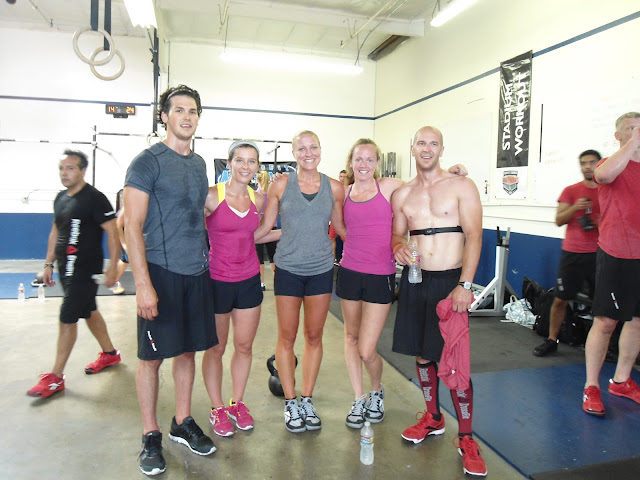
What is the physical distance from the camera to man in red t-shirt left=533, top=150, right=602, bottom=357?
3680mm

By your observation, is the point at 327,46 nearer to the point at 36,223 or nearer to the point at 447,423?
the point at 36,223

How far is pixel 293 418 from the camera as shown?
257cm

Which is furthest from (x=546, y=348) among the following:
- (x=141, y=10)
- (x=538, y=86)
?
(x=141, y=10)

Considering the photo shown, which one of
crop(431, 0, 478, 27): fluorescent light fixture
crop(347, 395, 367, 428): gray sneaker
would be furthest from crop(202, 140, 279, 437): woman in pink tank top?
crop(431, 0, 478, 27): fluorescent light fixture

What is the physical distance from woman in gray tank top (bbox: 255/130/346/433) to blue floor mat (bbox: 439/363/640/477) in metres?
1.04

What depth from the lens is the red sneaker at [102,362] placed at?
3393mm

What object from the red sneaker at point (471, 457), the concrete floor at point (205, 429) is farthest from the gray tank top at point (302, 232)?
the red sneaker at point (471, 457)

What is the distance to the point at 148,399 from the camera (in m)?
2.20

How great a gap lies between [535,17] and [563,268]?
310 cm

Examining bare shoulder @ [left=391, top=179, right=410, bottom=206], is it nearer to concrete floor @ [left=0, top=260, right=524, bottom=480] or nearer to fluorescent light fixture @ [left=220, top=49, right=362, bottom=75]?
concrete floor @ [left=0, top=260, right=524, bottom=480]

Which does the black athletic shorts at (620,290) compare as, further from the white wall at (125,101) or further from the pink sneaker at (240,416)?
the white wall at (125,101)

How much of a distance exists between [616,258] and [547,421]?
3.60 ft

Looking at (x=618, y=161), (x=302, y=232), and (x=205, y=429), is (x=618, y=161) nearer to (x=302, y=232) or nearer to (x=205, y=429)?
(x=302, y=232)

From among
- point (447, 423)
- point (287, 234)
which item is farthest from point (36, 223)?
point (447, 423)
